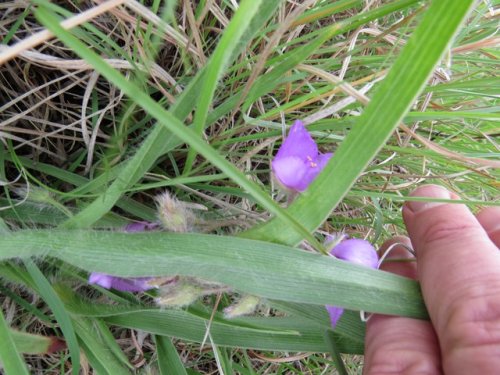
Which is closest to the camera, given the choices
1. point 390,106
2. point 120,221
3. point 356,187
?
point 390,106

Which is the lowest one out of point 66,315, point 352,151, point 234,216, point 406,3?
point 66,315

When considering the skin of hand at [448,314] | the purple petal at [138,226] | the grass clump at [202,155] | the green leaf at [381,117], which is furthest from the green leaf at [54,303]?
the skin of hand at [448,314]

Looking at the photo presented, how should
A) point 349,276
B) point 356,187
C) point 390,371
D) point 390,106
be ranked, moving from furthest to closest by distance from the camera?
1. point 356,187
2. point 390,371
3. point 349,276
4. point 390,106

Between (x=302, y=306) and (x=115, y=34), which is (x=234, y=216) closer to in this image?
(x=302, y=306)

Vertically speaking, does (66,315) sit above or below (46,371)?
above

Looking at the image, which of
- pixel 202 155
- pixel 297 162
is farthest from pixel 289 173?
pixel 202 155

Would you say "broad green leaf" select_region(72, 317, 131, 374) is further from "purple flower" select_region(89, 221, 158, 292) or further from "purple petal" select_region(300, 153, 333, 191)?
"purple petal" select_region(300, 153, 333, 191)

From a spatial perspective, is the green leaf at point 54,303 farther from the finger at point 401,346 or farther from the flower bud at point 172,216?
the finger at point 401,346

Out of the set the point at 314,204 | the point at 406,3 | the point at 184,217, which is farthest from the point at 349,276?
the point at 406,3

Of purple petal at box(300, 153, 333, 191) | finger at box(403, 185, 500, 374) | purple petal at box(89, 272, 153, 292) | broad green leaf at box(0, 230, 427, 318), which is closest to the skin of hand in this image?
finger at box(403, 185, 500, 374)
